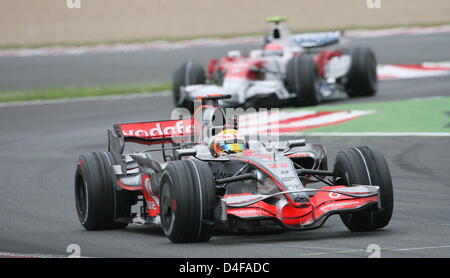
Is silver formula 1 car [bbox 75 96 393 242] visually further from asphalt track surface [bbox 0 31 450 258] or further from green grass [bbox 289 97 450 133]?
green grass [bbox 289 97 450 133]

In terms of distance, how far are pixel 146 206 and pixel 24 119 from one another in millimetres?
11259

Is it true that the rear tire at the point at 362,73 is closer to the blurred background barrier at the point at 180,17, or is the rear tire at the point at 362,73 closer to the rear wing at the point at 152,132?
the rear wing at the point at 152,132

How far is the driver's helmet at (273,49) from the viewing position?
2178cm

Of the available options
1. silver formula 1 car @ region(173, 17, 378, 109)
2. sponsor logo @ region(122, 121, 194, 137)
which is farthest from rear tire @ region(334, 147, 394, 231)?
silver formula 1 car @ region(173, 17, 378, 109)

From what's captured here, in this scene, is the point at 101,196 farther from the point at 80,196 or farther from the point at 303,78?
the point at 303,78

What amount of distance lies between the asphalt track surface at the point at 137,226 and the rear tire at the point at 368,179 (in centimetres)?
12

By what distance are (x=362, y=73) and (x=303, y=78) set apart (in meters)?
2.29

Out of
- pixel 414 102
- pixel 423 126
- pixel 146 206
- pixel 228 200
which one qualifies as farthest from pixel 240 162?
pixel 414 102

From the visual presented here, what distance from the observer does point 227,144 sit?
1001cm

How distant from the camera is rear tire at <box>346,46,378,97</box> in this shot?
868 inches

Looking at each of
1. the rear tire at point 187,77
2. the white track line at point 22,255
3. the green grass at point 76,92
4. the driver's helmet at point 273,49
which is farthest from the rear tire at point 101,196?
the green grass at point 76,92

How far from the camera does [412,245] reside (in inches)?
337

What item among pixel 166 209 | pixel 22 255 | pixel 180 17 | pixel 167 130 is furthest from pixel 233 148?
pixel 180 17

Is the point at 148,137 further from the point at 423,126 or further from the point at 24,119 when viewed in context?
the point at 24,119
